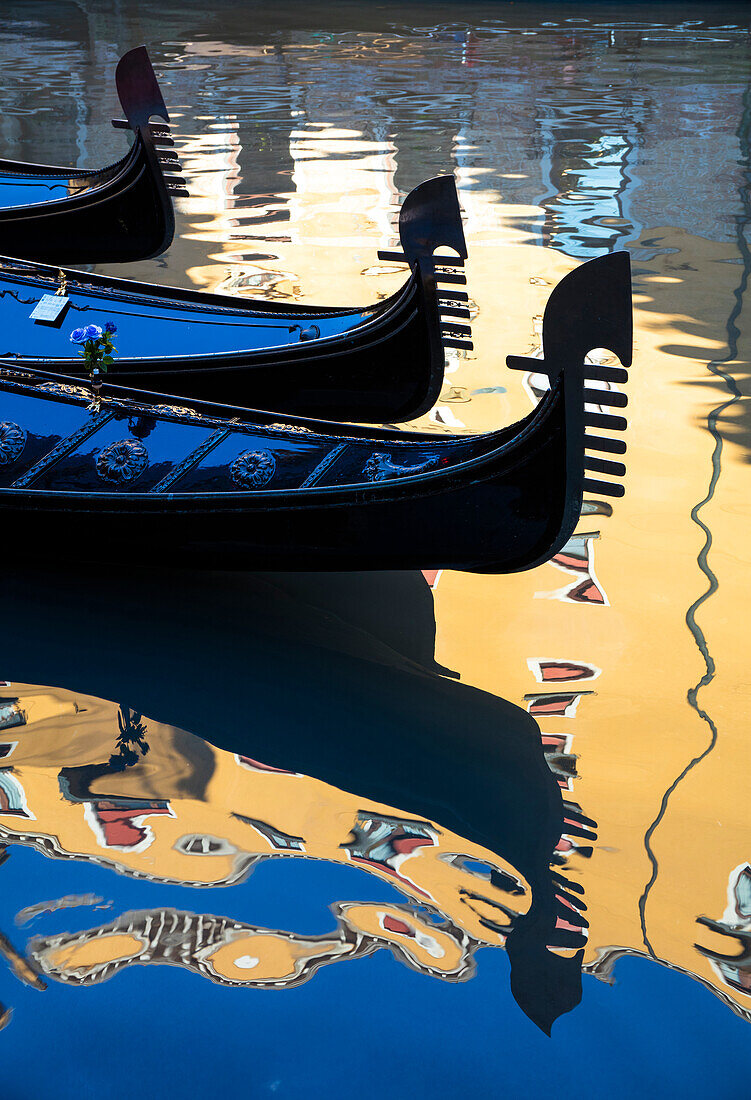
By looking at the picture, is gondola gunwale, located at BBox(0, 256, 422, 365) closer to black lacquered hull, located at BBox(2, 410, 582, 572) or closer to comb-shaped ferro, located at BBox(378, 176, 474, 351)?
comb-shaped ferro, located at BBox(378, 176, 474, 351)

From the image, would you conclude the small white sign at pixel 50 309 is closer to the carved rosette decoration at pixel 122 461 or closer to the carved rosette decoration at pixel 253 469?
the carved rosette decoration at pixel 122 461

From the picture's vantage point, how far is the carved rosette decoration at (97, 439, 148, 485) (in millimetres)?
2258

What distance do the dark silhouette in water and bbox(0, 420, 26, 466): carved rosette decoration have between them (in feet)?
1.07

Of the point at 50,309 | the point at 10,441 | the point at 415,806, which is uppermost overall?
the point at 50,309

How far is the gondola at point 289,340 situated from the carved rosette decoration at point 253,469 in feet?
2.02

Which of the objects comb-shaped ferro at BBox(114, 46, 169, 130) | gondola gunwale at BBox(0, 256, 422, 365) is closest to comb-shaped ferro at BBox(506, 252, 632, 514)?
gondola gunwale at BBox(0, 256, 422, 365)

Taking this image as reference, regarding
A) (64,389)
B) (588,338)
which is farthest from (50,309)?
(588,338)

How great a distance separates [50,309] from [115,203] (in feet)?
4.38

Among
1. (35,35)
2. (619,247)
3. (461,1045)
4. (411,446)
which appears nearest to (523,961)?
(461,1045)

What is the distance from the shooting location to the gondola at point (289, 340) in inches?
102

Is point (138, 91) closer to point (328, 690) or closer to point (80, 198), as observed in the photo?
point (80, 198)

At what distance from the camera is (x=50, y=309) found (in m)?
2.87

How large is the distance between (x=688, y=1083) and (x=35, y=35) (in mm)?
11811

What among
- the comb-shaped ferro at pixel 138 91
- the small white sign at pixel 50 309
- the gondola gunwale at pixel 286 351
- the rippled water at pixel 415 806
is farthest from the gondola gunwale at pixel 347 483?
the comb-shaped ferro at pixel 138 91
